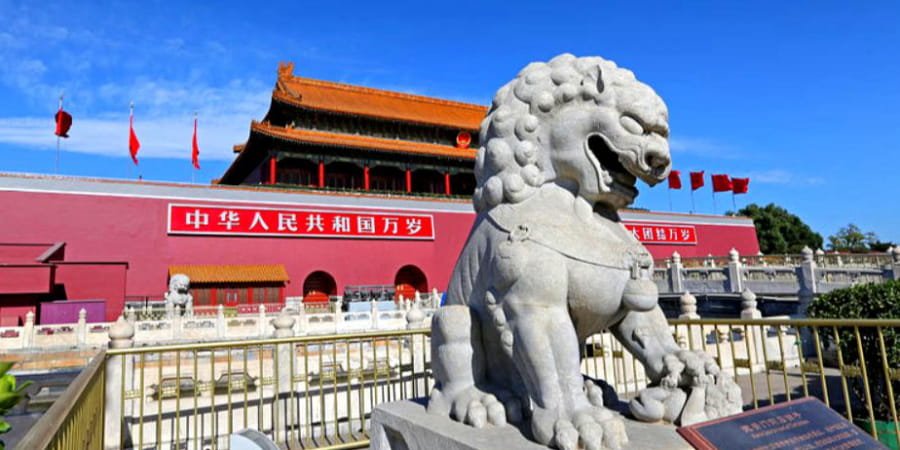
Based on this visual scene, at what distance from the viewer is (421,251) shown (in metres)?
17.2

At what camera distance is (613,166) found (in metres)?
2.23

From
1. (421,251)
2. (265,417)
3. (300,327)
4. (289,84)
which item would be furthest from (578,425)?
(289,84)

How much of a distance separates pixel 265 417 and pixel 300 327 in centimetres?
491

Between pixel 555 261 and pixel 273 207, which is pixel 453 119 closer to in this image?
pixel 273 207

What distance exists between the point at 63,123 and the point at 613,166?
17.4 metres

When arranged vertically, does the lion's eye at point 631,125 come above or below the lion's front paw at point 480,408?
above

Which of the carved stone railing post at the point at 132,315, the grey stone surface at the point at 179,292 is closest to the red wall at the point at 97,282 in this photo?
the grey stone surface at the point at 179,292

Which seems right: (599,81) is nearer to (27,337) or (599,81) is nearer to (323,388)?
(323,388)

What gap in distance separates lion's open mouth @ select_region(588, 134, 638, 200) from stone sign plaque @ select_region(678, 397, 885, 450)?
95 centimetres

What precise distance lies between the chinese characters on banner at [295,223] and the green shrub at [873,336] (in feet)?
41.8

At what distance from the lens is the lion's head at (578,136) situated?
212 cm

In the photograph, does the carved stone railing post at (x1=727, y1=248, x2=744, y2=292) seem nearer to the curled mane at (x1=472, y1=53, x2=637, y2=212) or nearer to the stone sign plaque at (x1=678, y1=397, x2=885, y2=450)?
the stone sign plaque at (x1=678, y1=397, x2=885, y2=450)

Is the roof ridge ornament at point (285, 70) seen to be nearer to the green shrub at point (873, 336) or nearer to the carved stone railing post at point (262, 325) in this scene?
the carved stone railing post at point (262, 325)

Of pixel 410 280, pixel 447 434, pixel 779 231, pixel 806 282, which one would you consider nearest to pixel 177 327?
pixel 410 280
